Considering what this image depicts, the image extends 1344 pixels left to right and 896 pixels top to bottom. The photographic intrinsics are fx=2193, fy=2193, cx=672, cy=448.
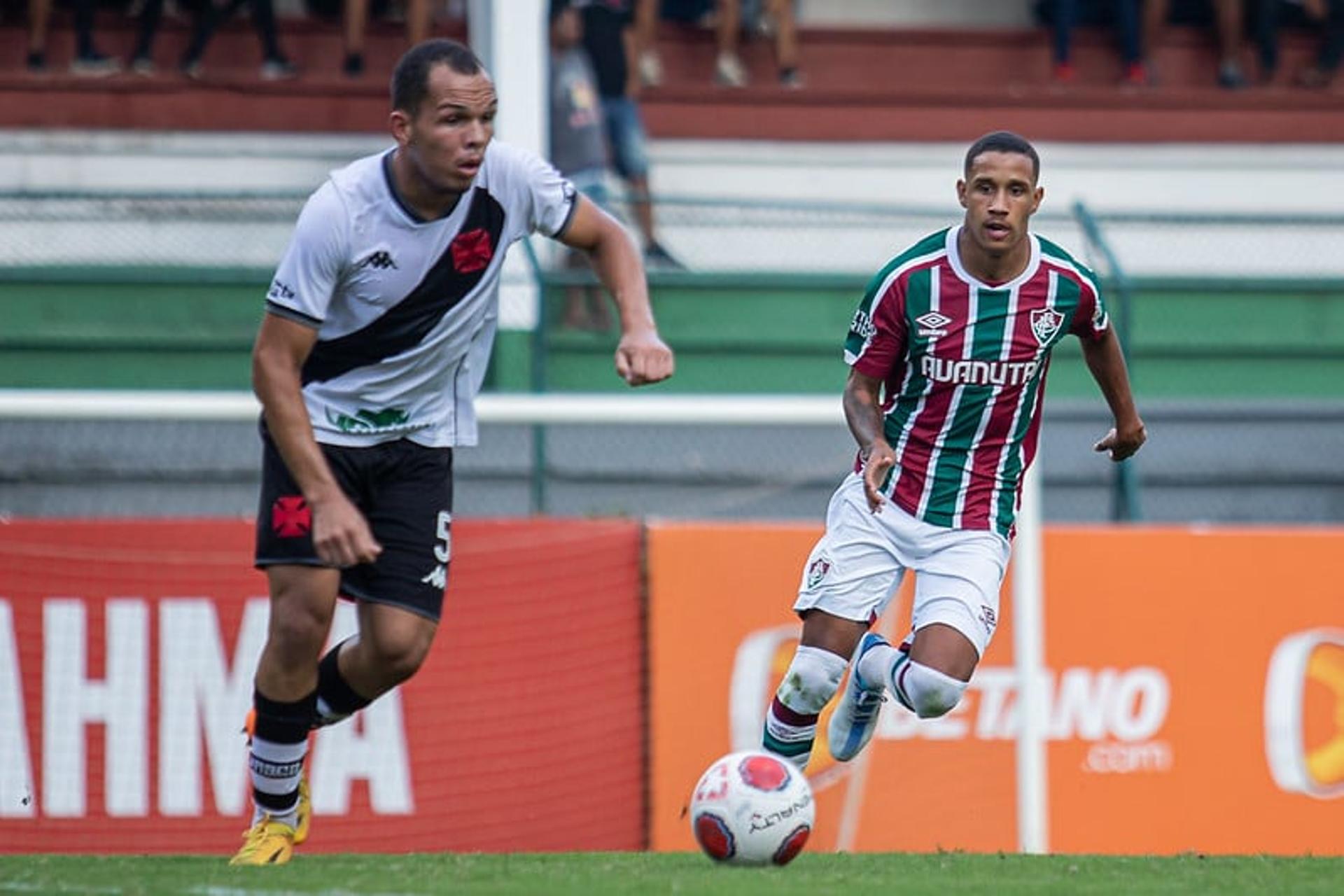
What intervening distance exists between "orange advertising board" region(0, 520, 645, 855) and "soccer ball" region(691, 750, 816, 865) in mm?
2884

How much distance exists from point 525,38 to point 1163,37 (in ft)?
17.2

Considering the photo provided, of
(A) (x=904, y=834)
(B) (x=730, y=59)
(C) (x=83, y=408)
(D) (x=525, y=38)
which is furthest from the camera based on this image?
(B) (x=730, y=59)

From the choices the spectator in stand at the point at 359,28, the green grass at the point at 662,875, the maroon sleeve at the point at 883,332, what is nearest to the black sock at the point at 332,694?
the green grass at the point at 662,875

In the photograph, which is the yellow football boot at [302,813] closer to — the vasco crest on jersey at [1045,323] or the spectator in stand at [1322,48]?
the vasco crest on jersey at [1045,323]

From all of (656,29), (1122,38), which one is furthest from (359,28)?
(1122,38)

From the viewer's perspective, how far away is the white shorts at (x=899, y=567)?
22.4ft

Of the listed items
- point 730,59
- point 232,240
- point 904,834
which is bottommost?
point 904,834

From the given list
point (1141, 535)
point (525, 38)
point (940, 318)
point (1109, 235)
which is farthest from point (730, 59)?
point (940, 318)

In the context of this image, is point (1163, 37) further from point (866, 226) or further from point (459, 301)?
point (459, 301)

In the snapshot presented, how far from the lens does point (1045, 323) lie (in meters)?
6.82

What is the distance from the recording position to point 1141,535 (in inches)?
378

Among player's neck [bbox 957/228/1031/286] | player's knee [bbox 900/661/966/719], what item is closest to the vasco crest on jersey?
player's neck [bbox 957/228/1031/286]

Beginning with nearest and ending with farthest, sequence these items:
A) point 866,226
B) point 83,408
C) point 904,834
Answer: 1. point 83,408
2. point 904,834
3. point 866,226

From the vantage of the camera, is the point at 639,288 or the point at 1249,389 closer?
the point at 639,288
